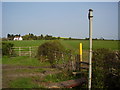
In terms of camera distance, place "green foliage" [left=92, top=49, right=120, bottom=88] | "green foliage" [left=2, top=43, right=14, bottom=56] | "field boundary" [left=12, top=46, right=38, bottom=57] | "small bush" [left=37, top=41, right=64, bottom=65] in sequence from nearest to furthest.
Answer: "green foliage" [left=92, top=49, right=120, bottom=88] < "small bush" [left=37, top=41, right=64, bottom=65] < "field boundary" [left=12, top=46, right=38, bottom=57] < "green foliage" [left=2, top=43, right=14, bottom=56]

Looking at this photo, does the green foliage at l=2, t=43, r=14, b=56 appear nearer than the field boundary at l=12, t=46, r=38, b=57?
No

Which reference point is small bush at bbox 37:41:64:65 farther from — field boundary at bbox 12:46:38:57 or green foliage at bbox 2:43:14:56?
green foliage at bbox 2:43:14:56

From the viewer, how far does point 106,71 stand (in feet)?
19.6

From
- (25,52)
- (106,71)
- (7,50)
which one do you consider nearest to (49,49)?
(7,50)

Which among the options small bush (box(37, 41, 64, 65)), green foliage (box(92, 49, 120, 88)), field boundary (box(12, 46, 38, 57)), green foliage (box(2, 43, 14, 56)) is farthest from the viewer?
green foliage (box(2, 43, 14, 56))

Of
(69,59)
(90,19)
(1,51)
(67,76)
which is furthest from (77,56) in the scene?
(1,51)

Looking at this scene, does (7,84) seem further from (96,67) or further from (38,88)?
(96,67)

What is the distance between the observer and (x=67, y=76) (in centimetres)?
923

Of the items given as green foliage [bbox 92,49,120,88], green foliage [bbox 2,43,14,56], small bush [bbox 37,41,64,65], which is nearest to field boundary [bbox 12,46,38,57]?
green foliage [bbox 2,43,14,56]

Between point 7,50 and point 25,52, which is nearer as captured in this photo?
point 7,50

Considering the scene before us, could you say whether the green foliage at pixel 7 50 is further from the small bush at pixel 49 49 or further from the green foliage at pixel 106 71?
the green foliage at pixel 106 71

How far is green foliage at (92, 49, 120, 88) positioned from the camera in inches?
222

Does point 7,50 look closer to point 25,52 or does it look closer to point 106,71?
point 25,52

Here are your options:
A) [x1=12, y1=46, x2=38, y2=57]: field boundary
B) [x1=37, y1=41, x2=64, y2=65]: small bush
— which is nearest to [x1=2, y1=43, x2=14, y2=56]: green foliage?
[x1=12, y1=46, x2=38, y2=57]: field boundary
